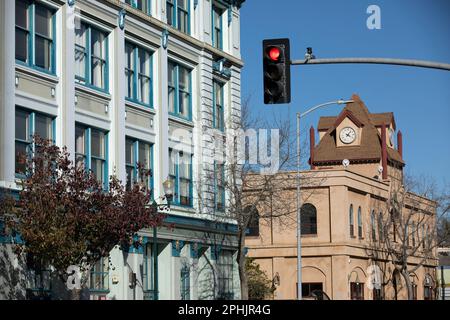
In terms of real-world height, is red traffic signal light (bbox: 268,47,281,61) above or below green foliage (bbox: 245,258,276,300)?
above

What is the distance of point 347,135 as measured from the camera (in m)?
85.2

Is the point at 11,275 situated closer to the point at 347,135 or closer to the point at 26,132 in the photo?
the point at 26,132

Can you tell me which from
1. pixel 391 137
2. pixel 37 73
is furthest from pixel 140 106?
pixel 391 137

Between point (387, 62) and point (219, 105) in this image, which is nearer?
point (387, 62)

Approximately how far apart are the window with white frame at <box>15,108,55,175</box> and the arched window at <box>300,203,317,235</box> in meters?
35.1

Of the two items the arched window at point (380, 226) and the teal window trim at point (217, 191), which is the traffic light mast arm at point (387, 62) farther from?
the arched window at point (380, 226)

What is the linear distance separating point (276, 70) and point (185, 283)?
70.3 ft

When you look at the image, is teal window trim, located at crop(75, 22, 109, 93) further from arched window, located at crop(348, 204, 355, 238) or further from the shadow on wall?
arched window, located at crop(348, 204, 355, 238)

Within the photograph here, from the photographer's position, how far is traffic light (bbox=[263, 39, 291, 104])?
20.7m

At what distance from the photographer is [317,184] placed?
62344mm

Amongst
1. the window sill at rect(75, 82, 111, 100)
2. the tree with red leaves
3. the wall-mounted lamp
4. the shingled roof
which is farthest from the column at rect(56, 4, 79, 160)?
the shingled roof
